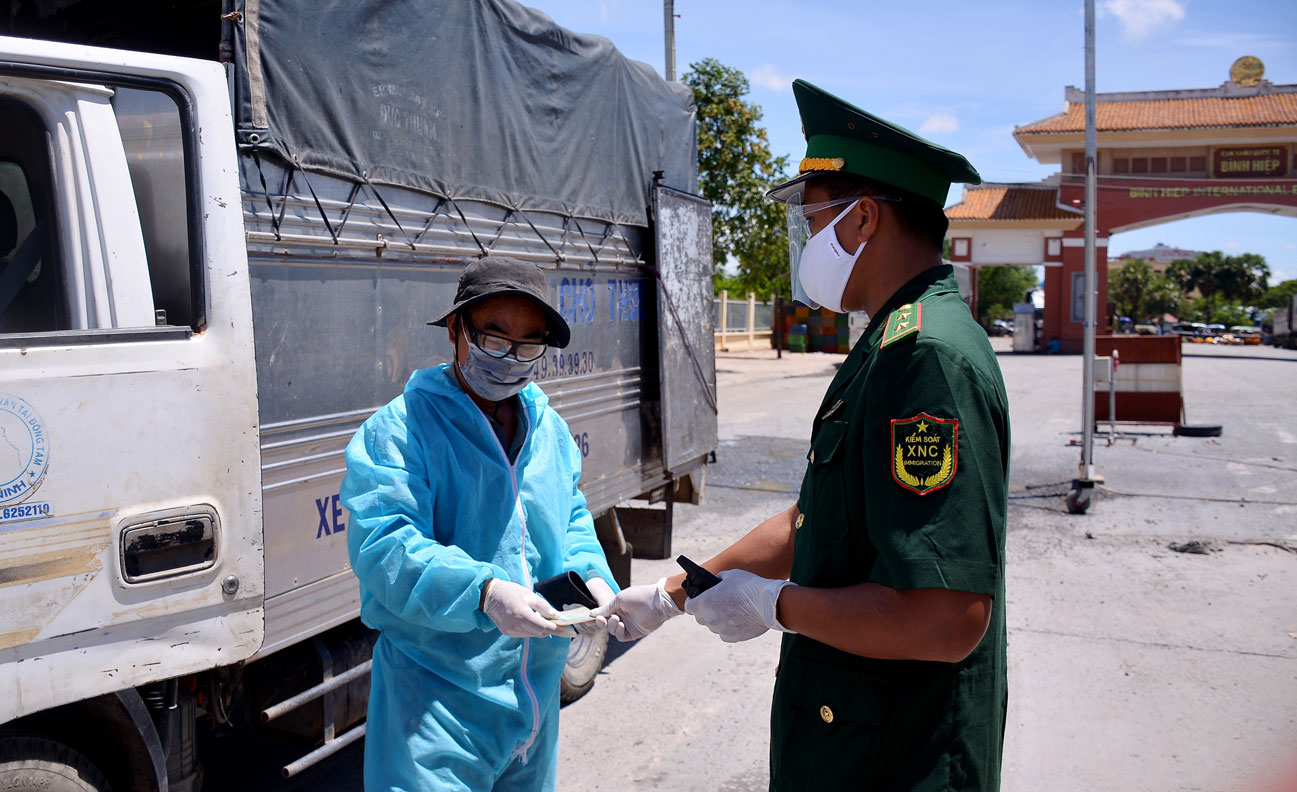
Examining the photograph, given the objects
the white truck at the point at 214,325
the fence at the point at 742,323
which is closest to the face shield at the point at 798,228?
the white truck at the point at 214,325

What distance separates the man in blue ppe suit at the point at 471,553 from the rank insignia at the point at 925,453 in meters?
0.96

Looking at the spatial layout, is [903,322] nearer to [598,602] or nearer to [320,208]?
[598,602]

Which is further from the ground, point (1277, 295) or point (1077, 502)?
point (1277, 295)

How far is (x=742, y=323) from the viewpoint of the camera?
3384cm

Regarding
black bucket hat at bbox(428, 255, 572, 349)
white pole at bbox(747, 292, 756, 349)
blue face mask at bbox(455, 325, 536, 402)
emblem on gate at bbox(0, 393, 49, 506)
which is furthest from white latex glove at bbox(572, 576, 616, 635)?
white pole at bbox(747, 292, 756, 349)

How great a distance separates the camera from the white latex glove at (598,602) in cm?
226

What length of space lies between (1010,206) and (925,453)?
133ft

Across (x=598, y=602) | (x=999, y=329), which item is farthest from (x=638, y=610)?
(x=999, y=329)

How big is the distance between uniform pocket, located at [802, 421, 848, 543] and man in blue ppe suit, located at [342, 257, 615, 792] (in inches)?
29.0

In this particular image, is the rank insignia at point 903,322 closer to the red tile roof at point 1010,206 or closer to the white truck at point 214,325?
the white truck at point 214,325

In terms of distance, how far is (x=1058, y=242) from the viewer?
123 ft

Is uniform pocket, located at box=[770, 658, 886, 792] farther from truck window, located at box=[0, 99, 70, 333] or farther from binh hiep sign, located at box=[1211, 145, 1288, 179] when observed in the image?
binh hiep sign, located at box=[1211, 145, 1288, 179]

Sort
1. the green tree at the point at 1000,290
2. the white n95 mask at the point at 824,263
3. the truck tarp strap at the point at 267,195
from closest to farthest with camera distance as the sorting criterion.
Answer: the white n95 mask at the point at 824,263
the truck tarp strap at the point at 267,195
the green tree at the point at 1000,290

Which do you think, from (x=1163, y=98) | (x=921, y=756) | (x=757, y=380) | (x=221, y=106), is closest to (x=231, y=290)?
(x=221, y=106)
